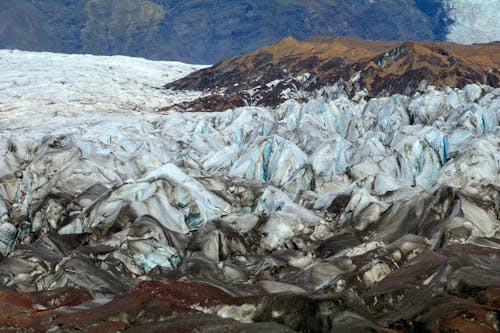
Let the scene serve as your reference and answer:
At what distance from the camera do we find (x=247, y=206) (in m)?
50.9

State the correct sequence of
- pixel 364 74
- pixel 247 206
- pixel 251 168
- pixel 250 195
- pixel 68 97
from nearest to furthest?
pixel 247 206 < pixel 250 195 < pixel 251 168 < pixel 364 74 < pixel 68 97

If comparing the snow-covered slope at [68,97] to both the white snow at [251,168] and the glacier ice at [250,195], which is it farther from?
the glacier ice at [250,195]

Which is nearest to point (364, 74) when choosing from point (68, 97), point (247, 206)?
point (68, 97)

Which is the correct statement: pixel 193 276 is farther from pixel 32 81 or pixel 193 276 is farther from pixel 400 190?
pixel 32 81

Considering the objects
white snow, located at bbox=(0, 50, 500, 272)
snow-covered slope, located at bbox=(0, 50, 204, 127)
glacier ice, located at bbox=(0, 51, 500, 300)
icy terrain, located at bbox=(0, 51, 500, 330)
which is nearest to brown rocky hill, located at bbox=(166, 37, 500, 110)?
snow-covered slope, located at bbox=(0, 50, 204, 127)

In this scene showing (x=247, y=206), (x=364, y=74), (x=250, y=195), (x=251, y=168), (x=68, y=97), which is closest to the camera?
(x=247, y=206)

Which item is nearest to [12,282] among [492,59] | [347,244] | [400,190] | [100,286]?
[100,286]

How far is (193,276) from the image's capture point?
29594 mm

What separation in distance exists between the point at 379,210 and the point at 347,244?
6702mm

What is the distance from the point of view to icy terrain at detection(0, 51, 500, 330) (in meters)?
31.7

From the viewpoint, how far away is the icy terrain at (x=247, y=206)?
31734 mm

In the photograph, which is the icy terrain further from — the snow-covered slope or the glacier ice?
the snow-covered slope

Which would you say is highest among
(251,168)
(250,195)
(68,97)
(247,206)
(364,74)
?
(250,195)

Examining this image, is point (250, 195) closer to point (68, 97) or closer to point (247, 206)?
point (247, 206)
